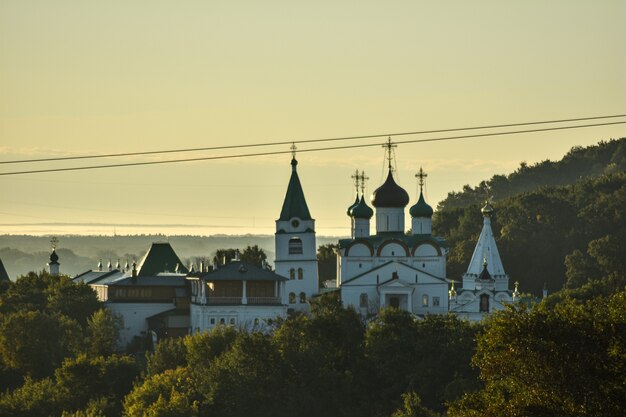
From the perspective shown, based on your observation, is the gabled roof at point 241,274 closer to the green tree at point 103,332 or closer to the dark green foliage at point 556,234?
the green tree at point 103,332

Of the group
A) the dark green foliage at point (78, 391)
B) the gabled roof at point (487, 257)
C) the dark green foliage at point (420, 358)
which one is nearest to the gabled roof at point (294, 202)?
the gabled roof at point (487, 257)

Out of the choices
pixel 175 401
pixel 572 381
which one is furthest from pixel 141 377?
pixel 572 381

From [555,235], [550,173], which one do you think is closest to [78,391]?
[555,235]

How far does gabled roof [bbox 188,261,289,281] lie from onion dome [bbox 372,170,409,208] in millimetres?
11674

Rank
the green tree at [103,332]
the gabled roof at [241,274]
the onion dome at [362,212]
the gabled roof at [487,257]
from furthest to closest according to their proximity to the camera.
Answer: the gabled roof at [487,257]
the onion dome at [362,212]
the gabled roof at [241,274]
the green tree at [103,332]

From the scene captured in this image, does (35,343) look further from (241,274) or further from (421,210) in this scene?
(421,210)

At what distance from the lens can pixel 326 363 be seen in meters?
69.1

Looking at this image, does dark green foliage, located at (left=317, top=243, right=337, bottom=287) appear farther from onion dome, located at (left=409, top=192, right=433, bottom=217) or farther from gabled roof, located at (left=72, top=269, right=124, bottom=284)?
gabled roof, located at (left=72, top=269, right=124, bottom=284)

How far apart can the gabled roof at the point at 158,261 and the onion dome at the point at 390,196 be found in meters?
10.2

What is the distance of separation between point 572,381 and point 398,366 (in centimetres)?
2477

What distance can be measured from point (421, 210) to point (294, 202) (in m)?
9.97

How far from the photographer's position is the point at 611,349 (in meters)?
44.4

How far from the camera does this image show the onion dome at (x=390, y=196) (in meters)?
101

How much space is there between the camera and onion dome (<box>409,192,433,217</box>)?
343 ft
